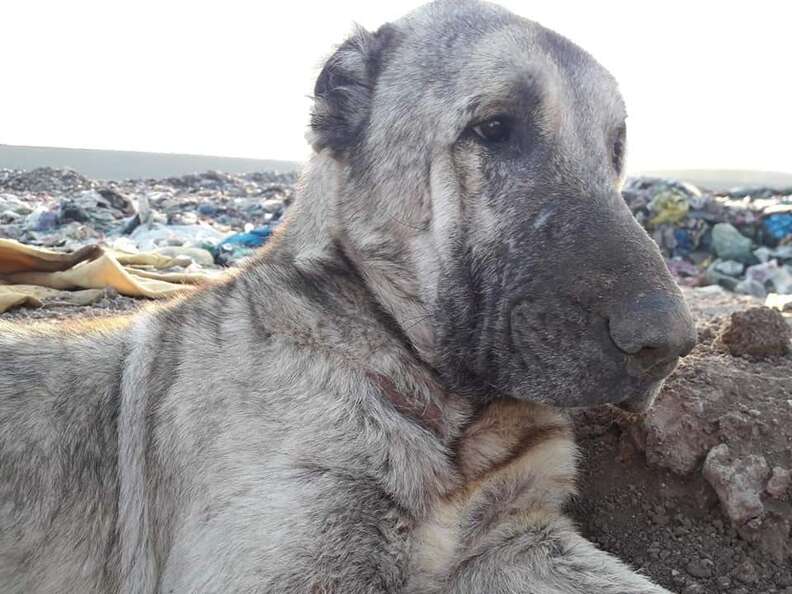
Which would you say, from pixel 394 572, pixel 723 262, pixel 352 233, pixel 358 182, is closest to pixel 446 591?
pixel 394 572

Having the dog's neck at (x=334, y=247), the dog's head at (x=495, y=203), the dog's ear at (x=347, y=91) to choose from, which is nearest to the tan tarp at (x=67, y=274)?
the dog's neck at (x=334, y=247)

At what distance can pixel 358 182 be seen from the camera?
2.32 m

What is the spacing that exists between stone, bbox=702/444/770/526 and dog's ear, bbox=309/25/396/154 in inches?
57.5

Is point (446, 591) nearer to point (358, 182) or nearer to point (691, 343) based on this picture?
point (691, 343)

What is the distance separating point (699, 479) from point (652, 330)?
899 mm

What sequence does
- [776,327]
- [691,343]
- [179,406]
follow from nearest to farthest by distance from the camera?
1. [691,343]
2. [179,406]
3. [776,327]

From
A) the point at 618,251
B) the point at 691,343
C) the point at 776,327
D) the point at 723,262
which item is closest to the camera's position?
the point at 691,343

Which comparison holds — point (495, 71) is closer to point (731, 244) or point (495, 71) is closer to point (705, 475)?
point (705, 475)

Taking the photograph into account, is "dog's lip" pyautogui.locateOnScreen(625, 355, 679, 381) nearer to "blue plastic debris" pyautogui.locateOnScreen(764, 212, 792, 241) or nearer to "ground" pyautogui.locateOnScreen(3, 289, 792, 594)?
"ground" pyautogui.locateOnScreen(3, 289, 792, 594)

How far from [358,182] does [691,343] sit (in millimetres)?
1100

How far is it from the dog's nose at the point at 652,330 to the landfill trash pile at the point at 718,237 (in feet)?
23.3

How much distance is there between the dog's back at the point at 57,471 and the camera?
2008 millimetres

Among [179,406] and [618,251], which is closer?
[618,251]

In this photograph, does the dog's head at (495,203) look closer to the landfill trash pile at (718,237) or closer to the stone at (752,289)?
the stone at (752,289)
